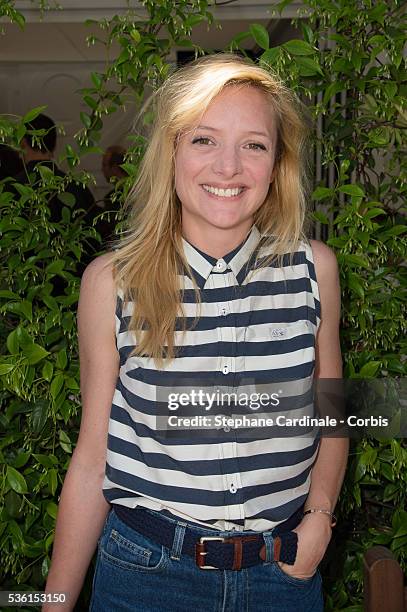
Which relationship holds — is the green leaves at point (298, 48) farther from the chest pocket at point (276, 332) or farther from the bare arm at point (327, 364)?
the chest pocket at point (276, 332)

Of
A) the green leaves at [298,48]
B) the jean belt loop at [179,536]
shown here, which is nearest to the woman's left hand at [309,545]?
the jean belt loop at [179,536]

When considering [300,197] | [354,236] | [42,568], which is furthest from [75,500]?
[354,236]

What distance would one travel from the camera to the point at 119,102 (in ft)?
7.03

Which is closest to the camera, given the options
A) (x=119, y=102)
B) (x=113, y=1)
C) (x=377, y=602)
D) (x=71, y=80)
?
(x=377, y=602)

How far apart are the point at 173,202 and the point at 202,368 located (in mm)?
321

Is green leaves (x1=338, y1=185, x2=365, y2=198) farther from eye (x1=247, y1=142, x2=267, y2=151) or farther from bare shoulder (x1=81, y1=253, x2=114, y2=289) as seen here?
bare shoulder (x1=81, y1=253, x2=114, y2=289)

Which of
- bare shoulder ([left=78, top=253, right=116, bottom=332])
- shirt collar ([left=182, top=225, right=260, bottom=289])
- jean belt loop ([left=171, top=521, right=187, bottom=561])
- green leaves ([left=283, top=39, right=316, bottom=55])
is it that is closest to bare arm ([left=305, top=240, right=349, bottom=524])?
shirt collar ([left=182, top=225, right=260, bottom=289])

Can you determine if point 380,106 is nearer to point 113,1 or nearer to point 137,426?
point 137,426

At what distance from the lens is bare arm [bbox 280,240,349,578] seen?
4.76 feet

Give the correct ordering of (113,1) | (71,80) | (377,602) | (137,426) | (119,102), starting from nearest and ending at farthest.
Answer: (137,426), (377,602), (119,102), (113,1), (71,80)

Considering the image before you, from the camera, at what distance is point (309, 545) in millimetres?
1452

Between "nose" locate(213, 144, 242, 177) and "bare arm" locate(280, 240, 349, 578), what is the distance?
22cm

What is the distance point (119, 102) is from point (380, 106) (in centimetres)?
63

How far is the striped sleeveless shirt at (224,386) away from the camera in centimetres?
136
